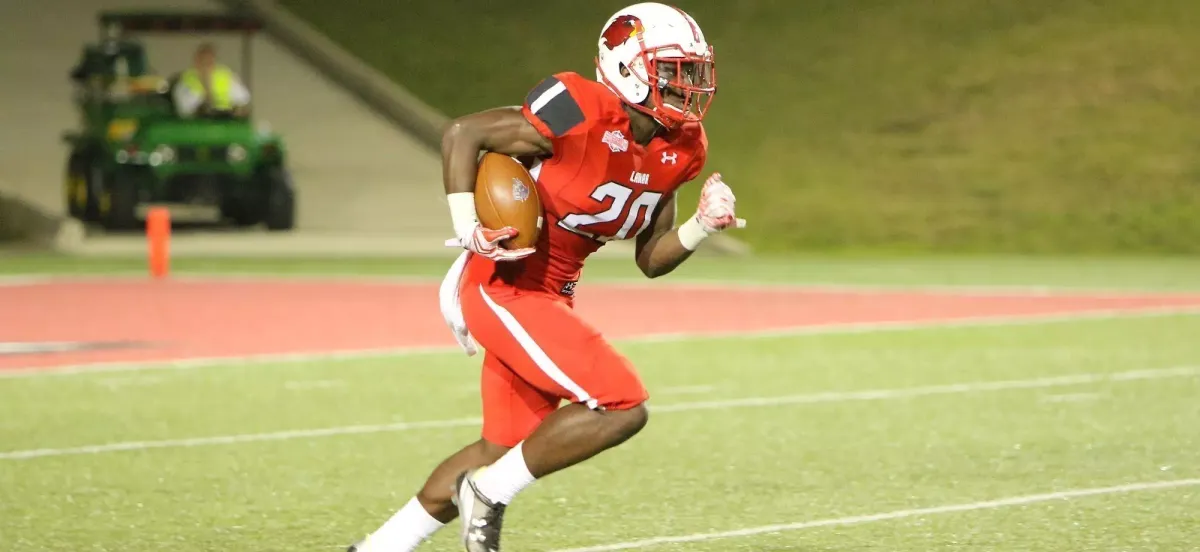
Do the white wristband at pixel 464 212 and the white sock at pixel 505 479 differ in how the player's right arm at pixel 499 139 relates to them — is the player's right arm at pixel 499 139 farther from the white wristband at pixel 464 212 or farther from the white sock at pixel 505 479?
the white sock at pixel 505 479

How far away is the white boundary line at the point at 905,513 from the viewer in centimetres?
636

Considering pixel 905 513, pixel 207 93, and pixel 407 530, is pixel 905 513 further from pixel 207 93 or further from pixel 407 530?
pixel 207 93

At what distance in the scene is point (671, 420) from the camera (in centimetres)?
942

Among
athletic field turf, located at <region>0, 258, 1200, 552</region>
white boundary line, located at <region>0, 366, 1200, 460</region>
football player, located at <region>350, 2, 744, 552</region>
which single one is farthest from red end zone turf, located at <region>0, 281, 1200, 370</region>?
football player, located at <region>350, 2, 744, 552</region>

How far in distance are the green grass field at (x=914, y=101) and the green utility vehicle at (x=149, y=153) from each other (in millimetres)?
5534

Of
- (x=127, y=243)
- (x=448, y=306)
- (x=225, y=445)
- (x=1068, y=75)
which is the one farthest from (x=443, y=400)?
(x=1068, y=75)

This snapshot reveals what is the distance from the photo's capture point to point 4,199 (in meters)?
22.0

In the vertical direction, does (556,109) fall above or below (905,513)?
above

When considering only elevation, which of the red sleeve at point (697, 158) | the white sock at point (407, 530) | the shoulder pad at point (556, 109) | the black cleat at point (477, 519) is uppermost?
the shoulder pad at point (556, 109)

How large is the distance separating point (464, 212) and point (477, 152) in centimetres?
18

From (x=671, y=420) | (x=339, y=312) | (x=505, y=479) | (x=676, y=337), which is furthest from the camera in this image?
(x=339, y=312)

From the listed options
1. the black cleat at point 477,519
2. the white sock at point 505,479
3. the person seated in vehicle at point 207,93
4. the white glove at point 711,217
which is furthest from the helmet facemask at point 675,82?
the person seated in vehicle at point 207,93

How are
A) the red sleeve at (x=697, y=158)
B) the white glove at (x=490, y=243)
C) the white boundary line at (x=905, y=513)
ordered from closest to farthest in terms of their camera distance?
the white glove at (x=490, y=243), the red sleeve at (x=697, y=158), the white boundary line at (x=905, y=513)

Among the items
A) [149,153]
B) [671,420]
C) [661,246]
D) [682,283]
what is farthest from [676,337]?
[149,153]
